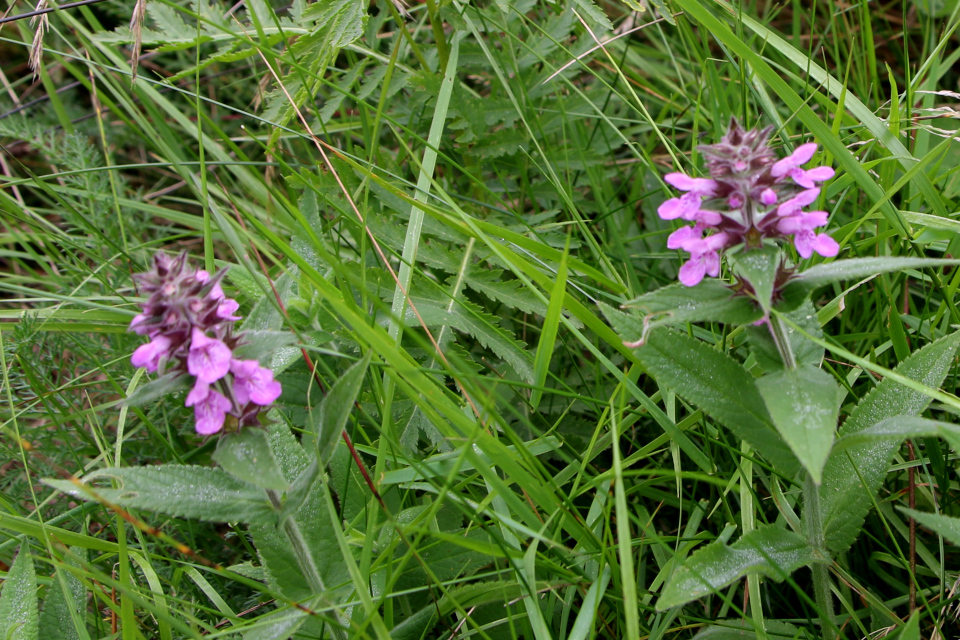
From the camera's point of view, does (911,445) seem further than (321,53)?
No

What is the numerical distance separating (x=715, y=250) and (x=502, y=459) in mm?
735

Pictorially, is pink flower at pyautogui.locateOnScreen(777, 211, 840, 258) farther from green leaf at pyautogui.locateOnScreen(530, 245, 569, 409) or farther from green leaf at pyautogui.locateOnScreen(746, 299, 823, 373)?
green leaf at pyautogui.locateOnScreen(530, 245, 569, 409)

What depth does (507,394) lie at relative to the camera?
8.57ft

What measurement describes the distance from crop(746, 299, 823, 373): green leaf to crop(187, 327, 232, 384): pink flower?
120cm

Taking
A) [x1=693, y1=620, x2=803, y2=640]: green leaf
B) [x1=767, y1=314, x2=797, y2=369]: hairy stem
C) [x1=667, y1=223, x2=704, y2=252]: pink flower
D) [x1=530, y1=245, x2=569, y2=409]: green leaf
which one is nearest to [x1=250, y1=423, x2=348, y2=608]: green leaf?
[x1=530, y1=245, x2=569, y2=409]: green leaf

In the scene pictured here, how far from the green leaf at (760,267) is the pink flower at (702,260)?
0.04 metres

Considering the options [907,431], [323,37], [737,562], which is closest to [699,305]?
[907,431]

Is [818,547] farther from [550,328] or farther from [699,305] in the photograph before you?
[550,328]

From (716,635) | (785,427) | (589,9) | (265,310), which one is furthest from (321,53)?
(716,635)

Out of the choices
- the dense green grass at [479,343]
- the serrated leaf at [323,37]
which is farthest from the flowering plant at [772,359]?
the serrated leaf at [323,37]

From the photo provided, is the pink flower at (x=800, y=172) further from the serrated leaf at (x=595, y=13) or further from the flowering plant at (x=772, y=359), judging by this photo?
the serrated leaf at (x=595, y=13)

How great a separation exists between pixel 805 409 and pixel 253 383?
1.17m

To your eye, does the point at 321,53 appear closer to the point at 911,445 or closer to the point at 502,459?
the point at 502,459

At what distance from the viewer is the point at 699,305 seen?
1.62 metres
